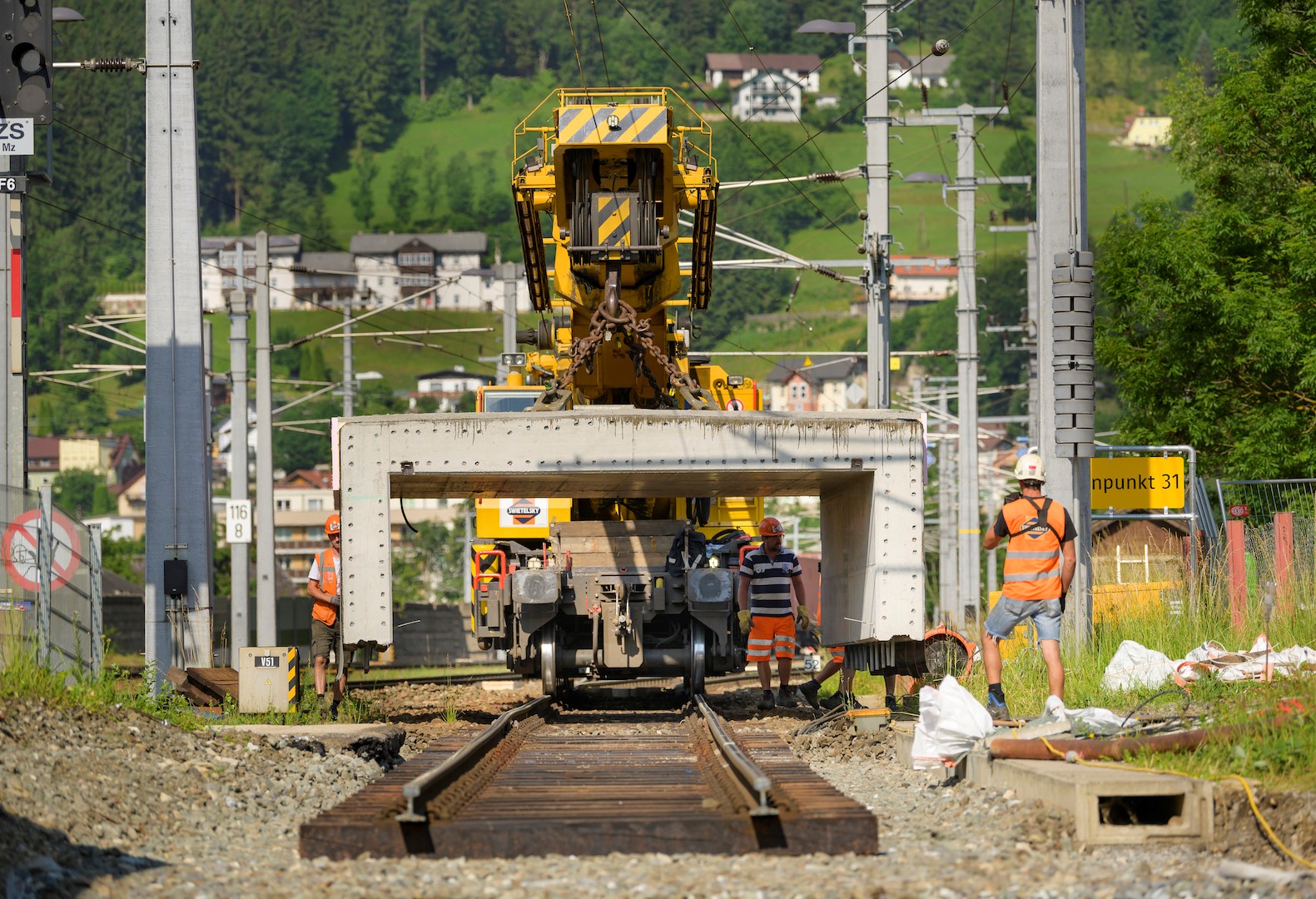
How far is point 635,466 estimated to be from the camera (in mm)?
13516

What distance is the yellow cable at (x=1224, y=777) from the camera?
295 inches

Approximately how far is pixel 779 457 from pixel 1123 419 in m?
14.9

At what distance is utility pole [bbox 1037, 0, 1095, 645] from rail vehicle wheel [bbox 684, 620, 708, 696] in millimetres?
3202

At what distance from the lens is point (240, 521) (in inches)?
1167

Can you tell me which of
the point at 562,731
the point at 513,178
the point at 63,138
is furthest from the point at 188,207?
the point at 63,138

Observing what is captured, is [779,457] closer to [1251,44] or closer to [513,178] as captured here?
[513,178]

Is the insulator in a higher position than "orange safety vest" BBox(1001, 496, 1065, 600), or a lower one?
higher

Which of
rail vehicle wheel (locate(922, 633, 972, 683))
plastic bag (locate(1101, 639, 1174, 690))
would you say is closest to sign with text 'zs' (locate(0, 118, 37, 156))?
rail vehicle wheel (locate(922, 633, 972, 683))

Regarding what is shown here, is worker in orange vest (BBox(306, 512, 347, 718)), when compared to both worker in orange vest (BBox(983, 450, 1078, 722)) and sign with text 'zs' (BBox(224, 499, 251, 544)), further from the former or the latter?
sign with text 'zs' (BBox(224, 499, 251, 544))

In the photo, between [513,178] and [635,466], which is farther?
[513,178]

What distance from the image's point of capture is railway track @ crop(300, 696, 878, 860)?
305 inches

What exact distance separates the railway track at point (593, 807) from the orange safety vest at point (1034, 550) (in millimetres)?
1855

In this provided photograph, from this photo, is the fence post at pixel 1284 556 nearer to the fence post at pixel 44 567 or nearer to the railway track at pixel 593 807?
the railway track at pixel 593 807

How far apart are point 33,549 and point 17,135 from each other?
3951 millimetres
